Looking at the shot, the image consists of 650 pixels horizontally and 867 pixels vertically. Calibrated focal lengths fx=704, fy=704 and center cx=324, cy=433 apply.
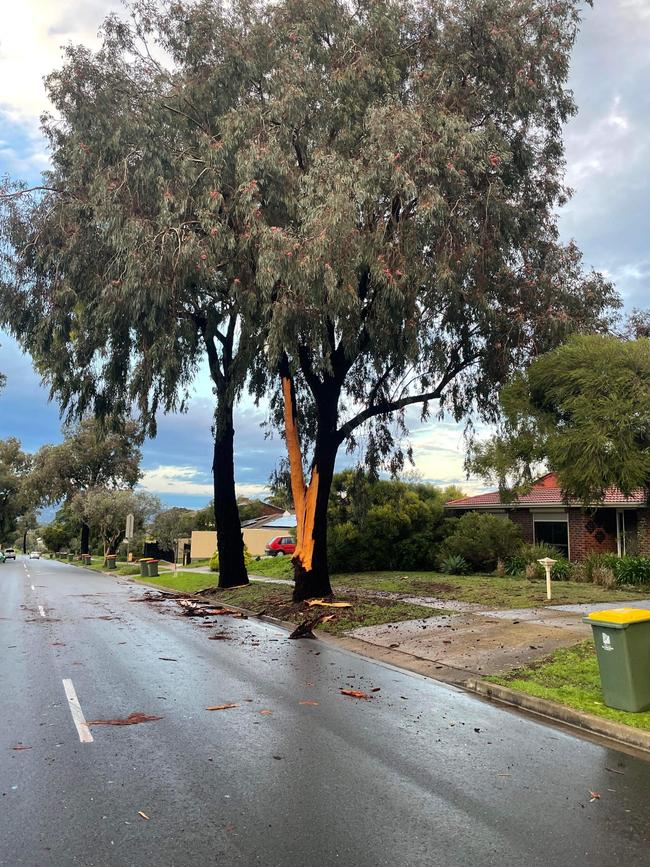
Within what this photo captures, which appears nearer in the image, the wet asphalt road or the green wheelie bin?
the wet asphalt road

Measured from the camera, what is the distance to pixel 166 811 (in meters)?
4.72

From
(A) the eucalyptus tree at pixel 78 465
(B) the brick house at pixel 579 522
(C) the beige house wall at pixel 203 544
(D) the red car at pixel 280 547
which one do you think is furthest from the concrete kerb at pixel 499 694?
(A) the eucalyptus tree at pixel 78 465

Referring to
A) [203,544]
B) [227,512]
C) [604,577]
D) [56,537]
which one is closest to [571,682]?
[604,577]

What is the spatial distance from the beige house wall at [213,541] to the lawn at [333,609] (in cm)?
2911

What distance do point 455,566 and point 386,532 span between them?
10.1ft

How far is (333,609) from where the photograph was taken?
15.6 m

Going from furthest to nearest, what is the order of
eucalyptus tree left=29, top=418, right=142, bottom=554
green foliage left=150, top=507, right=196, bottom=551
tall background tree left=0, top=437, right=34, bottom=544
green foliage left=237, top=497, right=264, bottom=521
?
green foliage left=237, top=497, right=264, bottom=521 < tall background tree left=0, top=437, right=34, bottom=544 < eucalyptus tree left=29, top=418, right=142, bottom=554 < green foliage left=150, top=507, right=196, bottom=551

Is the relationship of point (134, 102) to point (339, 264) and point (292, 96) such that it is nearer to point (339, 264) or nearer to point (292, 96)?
point (292, 96)

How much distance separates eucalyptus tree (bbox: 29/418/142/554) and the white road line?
52757mm

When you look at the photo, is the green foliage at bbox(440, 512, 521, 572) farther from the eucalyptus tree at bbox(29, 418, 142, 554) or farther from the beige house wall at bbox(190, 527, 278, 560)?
the eucalyptus tree at bbox(29, 418, 142, 554)

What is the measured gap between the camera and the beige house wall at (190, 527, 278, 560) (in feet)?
170

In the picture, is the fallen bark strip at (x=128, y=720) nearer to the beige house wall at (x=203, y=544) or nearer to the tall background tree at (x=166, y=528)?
the beige house wall at (x=203, y=544)

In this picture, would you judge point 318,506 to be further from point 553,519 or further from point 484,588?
point 553,519

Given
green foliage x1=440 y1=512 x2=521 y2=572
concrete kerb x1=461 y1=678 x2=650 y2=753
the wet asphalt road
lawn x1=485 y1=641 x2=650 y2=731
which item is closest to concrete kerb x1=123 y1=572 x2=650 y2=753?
concrete kerb x1=461 y1=678 x2=650 y2=753
